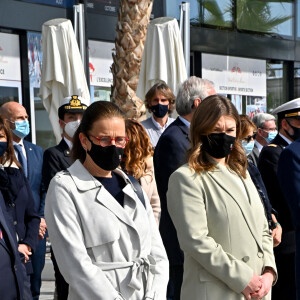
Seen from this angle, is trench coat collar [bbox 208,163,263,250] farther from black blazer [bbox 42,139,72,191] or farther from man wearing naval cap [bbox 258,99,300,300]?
black blazer [bbox 42,139,72,191]

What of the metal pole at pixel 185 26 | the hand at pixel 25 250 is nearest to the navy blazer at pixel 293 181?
the hand at pixel 25 250

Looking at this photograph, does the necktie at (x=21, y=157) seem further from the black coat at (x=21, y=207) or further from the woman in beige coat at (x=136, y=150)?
the woman in beige coat at (x=136, y=150)

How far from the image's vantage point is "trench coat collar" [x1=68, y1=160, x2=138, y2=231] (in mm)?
3371

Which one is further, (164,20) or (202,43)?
(202,43)

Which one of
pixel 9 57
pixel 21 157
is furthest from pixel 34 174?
pixel 9 57

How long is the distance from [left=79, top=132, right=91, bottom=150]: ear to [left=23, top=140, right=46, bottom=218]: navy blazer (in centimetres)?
294

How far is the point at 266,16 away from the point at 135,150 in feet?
43.4

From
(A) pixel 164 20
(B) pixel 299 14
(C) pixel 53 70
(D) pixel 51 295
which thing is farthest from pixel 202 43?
(D) pixel 51 295

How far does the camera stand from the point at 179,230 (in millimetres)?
3877

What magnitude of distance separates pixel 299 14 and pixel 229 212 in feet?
50.5

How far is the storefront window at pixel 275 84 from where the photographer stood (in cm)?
1786

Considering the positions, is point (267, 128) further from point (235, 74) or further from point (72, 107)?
point (235, 74)

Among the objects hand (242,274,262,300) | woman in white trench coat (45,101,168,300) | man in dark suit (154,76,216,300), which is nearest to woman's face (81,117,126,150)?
woman in white trench coat (45,101,168,300)

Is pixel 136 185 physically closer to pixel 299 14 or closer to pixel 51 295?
pixel 51 295
